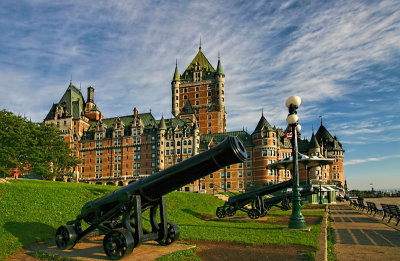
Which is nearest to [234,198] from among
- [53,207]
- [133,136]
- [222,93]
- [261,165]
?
[53,207]

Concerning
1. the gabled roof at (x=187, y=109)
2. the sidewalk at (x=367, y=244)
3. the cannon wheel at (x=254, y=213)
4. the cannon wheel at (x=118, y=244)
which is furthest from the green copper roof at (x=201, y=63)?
the cannon wheel at (x=118, y=244)

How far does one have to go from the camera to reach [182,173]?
8.72 m

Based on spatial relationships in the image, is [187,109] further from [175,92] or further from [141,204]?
[141,204]

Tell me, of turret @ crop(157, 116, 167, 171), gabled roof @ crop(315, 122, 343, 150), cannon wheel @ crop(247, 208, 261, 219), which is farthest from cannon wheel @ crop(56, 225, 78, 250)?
gabled roof @ crop(315, 122, 343, 150)

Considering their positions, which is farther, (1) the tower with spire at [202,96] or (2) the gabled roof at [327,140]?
(1) the tower with spire at [202,96]

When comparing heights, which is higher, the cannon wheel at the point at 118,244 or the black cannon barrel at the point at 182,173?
the black cannon barrel at the point at 182,173

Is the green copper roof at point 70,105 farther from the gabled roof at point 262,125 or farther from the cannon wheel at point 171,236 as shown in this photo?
the cannon wheel at point 171,236

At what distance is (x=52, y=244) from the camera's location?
11.5m

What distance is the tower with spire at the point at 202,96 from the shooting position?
8388cm

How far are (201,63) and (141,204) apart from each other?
86.3 metres

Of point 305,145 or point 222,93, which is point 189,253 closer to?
point 305,145

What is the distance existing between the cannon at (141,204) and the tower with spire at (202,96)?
70.4 metres

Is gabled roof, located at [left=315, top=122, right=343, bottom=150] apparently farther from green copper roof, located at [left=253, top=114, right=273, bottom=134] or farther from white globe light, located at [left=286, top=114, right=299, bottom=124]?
white globe light, located at [left=286, top=114, right=299, bottom=124]

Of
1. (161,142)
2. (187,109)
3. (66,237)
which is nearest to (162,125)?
(161,142)
